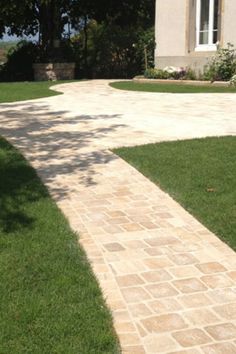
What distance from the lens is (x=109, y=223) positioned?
5.11m

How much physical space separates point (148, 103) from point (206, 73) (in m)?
5.99

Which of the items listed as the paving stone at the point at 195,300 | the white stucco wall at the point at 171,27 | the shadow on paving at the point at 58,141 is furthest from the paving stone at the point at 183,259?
the white stucco wall at the point at 171,27

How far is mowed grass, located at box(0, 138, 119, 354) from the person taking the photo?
3133 mm

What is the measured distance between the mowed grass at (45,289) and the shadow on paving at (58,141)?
899mm

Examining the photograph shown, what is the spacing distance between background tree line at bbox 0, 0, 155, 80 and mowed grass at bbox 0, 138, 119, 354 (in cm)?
1923

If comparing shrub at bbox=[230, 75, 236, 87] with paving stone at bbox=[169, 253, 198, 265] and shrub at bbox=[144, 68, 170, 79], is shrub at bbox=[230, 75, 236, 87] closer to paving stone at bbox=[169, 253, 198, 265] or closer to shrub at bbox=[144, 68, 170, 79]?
shrub at bbox=[144, 68, 170, 79]

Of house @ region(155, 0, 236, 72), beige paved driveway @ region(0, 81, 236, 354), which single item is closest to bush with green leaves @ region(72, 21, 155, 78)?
house @ region(155, 0, 236, 72)

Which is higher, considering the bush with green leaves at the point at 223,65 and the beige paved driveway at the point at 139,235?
the bush with green leaves at the point at 223,65

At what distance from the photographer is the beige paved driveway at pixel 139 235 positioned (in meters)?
3.35

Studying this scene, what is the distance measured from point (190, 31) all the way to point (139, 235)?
16.5 meters

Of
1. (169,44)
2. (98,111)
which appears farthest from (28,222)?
(169,44)

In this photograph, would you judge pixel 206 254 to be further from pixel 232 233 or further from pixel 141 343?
pixel 141 343

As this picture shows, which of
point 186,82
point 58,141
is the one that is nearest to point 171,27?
point 186,82

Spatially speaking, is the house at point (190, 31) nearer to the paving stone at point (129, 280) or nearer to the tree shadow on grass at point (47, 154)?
the tree shadow on grass at point (47, 154)
